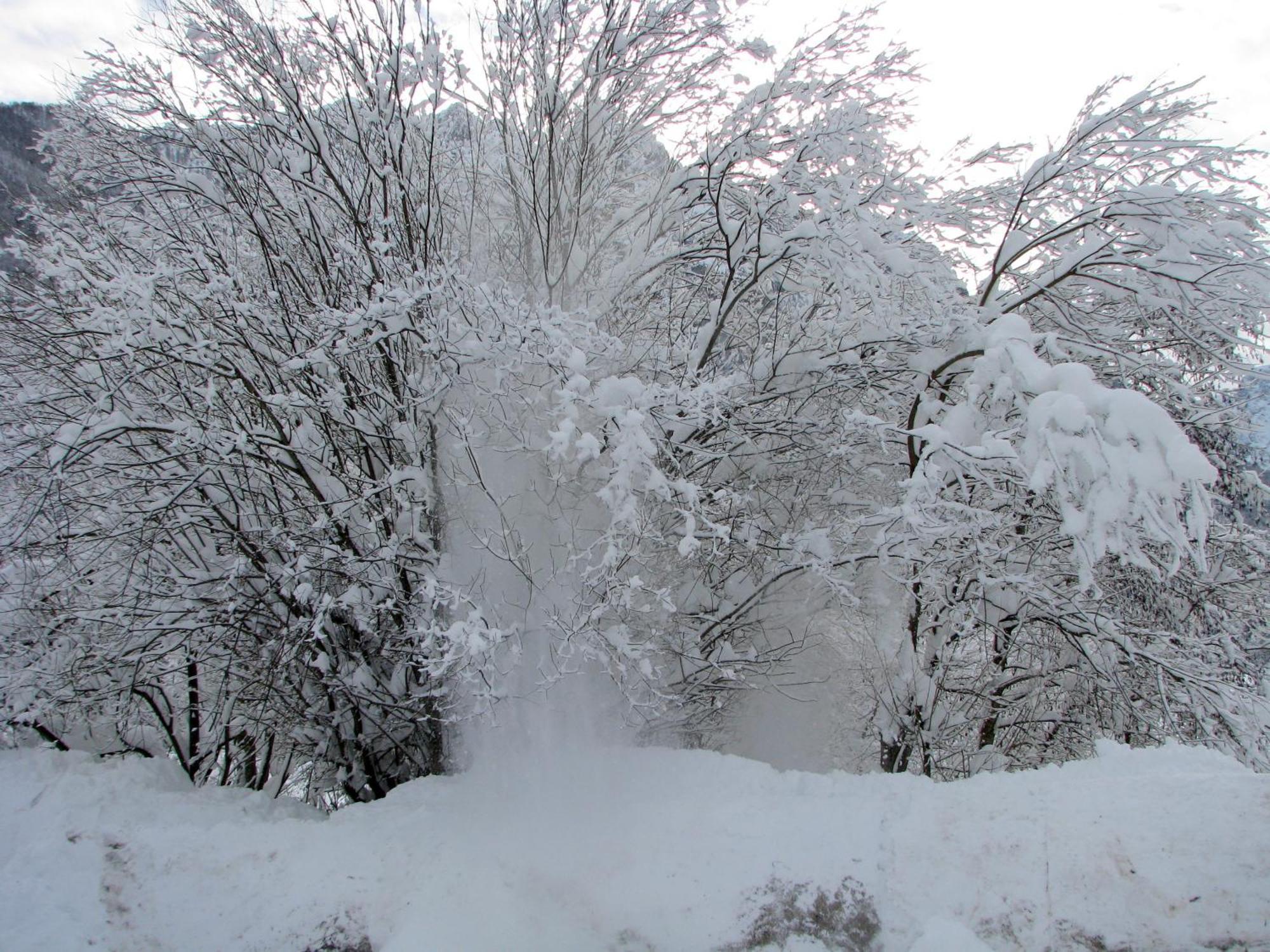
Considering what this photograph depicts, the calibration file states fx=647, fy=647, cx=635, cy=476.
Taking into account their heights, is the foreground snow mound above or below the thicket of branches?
below

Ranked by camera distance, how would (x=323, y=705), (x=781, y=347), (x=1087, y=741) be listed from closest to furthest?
(x=323, y=705) < (x=781, y=347) < (x=1087, y=741)

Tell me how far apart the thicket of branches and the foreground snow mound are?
39.2 inches

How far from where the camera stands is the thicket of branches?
452cm

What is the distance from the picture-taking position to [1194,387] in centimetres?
605

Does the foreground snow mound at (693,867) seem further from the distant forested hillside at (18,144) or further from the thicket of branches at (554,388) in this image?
the distant forested hillside at (18,144)

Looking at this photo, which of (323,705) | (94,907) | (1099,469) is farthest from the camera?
(323,705)

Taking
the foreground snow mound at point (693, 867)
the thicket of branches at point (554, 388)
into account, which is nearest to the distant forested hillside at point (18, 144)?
the thicket of branches at point (554, 388)

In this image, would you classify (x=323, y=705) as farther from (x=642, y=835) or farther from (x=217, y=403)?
(x=642, y=835)

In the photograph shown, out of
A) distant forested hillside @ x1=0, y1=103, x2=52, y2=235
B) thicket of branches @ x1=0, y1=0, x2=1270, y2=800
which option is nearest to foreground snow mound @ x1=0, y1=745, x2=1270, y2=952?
thicket of branches @ x1=0, y1=0, x2=1270, y2=800

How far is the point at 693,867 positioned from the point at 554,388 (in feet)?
10.4

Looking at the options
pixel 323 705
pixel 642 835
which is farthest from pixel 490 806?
pixel 323 705

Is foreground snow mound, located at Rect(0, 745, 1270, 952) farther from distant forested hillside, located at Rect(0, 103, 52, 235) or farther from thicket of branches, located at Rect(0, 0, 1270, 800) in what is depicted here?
distant forested hillside, located at Rect(0, 103, 52, 235)

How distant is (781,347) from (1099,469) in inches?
155

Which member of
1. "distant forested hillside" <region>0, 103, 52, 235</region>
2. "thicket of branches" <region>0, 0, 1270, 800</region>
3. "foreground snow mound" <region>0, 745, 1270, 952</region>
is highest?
"distant forested hillside" <region>0, 103, 52, 235</region>
